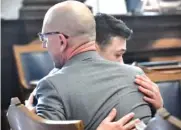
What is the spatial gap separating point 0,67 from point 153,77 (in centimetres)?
223

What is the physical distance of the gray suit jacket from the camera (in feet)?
4.86

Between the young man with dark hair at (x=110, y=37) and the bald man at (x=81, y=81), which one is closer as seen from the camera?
the bald man at (x=81, y=81)

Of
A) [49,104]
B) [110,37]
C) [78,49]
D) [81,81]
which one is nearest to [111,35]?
[110,37]

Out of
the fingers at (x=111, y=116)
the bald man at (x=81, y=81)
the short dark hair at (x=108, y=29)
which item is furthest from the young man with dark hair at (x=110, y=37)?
the fingers at (x=111, y=116)

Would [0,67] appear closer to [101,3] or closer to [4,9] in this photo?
[4,9]

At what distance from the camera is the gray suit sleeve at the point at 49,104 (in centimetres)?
145

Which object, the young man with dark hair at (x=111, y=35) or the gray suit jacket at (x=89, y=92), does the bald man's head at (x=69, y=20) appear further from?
the young man with dark hair at (x=111, y=35)

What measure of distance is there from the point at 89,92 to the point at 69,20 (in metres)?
Answer: 0.29

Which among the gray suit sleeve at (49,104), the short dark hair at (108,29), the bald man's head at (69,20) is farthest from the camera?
the short dark hair at (108,29)

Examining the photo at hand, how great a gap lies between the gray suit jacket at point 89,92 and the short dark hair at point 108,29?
1.52 feet

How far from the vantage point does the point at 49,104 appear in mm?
1461

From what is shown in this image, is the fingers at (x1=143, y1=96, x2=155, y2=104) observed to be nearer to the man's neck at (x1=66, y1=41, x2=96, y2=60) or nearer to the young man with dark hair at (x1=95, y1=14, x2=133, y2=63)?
the man's neck at (x1=66, y1=41, x2=96, y2=60)

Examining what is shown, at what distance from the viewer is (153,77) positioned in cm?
243

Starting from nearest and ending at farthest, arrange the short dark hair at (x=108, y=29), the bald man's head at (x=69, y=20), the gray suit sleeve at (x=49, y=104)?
Answer: 1. the gray suit sleeve at (x=49, y=104)
2. the bald man's head at (x=69, y=20)
3. the short dark hair at (x=108, y=29)
